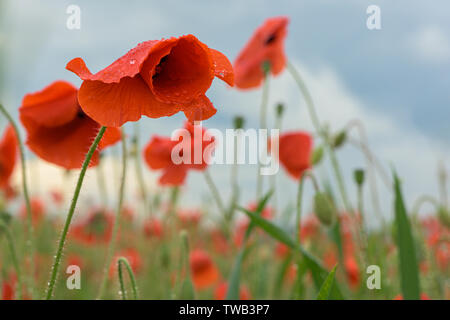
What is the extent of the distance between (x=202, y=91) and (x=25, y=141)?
37cm

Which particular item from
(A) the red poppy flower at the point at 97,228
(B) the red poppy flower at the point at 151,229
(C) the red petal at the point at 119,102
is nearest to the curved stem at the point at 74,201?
(C) the red petal at the point at 119,102

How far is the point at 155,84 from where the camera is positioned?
0.51 meters

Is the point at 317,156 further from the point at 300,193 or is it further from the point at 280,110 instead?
the point at 300,193

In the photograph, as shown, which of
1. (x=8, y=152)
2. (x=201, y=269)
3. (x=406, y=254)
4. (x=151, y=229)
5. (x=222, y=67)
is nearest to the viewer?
(x=222, y=67)

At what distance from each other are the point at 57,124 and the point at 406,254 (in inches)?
23.4

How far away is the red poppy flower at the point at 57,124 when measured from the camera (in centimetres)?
70

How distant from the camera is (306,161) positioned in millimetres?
1298

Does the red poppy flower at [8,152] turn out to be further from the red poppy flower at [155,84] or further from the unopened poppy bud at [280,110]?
the unopened poppy bud at [280,110]

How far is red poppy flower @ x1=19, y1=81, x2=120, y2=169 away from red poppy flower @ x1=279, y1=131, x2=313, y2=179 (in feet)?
2.11

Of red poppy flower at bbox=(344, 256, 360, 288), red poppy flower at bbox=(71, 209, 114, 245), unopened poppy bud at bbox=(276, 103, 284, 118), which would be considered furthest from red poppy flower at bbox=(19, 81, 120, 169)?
red poppy flower at bbox=(71, 209, 114, 245)

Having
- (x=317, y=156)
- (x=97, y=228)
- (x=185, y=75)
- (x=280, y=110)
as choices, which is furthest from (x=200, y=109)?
(x=97, y=228)

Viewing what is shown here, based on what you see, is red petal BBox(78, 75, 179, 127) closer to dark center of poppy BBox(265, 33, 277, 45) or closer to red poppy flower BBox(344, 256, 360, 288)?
dark center of poppy BBox(265, 33, 277, 45)
